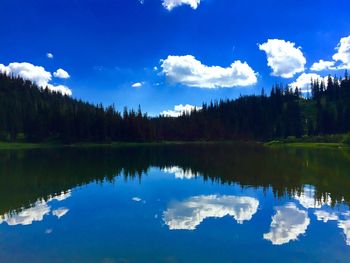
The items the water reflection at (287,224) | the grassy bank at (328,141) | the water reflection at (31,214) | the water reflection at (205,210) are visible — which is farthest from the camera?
→ the grassy bank at (328,141)

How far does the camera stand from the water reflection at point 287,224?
759 inches

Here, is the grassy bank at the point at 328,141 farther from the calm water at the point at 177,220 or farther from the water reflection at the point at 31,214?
the water reflection at the point at 31,214

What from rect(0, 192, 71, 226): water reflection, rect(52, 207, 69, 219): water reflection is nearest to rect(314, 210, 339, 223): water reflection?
rect(52, 207, 69, 219): water reflection

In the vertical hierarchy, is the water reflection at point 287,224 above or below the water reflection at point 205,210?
below

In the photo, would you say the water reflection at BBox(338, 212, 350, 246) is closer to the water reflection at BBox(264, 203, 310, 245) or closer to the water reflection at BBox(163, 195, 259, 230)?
the water reflection at BBox(264, 203, 310, 245)

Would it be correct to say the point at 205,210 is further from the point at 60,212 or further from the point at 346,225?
the point at 60,212

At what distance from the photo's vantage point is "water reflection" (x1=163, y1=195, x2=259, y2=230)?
75.1 feet

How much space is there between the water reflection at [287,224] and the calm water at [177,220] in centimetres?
6

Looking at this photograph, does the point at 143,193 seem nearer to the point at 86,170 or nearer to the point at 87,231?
the point at 87,231

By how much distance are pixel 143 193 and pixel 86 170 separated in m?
21.3

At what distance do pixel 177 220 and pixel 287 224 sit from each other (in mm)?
7099

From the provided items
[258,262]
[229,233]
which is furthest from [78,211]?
[258,262]

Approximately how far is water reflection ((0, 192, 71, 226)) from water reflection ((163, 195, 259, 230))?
27.1 feet

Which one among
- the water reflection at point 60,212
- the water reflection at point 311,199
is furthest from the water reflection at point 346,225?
the water reflection at point 60,212
